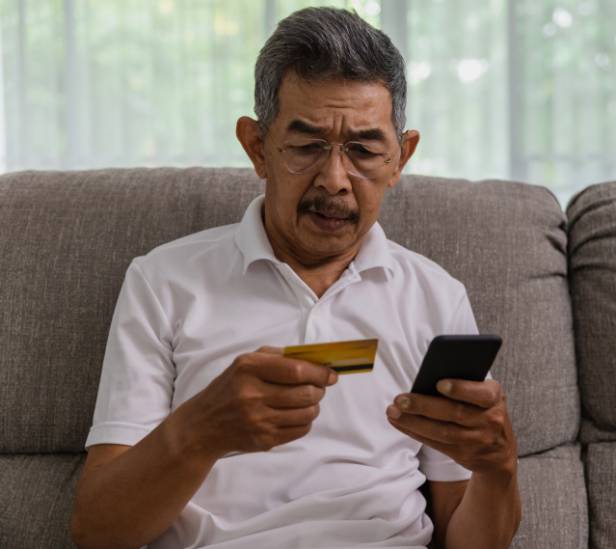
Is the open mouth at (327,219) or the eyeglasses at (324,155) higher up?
the eyeglasses at (324,155)

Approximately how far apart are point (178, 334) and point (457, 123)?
76.6 inches

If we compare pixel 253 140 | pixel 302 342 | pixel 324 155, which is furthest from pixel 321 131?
pixel 302 342

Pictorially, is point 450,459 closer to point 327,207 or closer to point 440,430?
point 440,430

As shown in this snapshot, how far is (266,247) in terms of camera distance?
1547 mm

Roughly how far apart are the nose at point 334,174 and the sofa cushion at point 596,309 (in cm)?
57

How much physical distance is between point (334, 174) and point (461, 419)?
0.43 m

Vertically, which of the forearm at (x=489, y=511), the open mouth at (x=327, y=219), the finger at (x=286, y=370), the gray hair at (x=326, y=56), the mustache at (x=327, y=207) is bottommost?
the forearm at (x=489, y=511)

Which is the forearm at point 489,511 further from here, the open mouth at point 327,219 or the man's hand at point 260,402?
the open mouth at point 327,219

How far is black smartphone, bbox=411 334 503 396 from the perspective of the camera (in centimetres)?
113

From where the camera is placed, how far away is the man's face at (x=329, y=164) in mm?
1433

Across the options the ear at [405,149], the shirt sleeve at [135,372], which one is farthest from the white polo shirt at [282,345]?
the ear at [405,149]

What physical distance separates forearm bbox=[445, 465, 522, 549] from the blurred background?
1.93m

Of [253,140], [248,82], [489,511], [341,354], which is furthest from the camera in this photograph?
[248,82]

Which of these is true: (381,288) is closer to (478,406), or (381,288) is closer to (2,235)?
(478,406)
